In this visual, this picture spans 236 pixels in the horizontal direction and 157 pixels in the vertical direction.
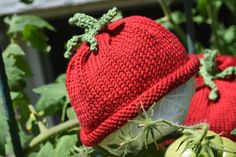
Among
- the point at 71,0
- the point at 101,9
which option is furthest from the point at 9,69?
the point at 101,9

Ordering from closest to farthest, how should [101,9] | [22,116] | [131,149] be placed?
[131,149], [22,116], [101,9]

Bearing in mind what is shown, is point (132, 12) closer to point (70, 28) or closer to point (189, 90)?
point (70, 28)

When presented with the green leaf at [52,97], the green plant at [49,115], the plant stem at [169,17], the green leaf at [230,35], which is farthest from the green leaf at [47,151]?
the green leaf at [230,35]

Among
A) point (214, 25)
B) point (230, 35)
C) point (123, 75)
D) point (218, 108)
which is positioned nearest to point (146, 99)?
point (123, 75)

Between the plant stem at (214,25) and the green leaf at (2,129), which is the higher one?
the plant stem at (214,25)

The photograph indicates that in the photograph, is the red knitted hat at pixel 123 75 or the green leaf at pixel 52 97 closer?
the red knitted hat at pixel 123 75

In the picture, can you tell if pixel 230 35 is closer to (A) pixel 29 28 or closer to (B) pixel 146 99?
(A) pixel 29 28

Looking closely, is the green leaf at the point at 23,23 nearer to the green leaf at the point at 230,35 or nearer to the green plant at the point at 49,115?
the green plant at the point at 49,115
